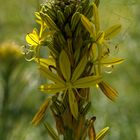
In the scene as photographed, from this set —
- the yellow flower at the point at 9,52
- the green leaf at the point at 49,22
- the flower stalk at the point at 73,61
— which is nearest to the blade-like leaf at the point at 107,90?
the flower stalk at the point at 73,61

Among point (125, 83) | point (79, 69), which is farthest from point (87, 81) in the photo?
point (125, 83)

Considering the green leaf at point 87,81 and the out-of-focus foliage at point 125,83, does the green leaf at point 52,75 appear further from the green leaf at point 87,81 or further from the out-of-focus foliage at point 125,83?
the out-of-focus foliage at point 125,83

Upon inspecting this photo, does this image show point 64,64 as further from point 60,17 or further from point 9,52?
point 9,52

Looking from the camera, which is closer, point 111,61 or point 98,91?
point 111,61

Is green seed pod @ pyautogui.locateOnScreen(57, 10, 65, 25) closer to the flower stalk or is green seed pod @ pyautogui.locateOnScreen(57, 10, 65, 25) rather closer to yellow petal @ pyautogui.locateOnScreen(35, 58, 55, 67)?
the flower stalk

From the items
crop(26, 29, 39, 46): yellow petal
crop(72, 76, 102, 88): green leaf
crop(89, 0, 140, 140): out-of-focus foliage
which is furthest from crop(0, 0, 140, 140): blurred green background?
crop(72, 76, 102, 88): green leaf

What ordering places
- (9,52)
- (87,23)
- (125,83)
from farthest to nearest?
(125,83) < (9,52) < (87,23)

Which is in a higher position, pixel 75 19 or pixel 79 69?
pixel 75 19

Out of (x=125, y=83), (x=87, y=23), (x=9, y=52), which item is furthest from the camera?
(x=125, y=83)
